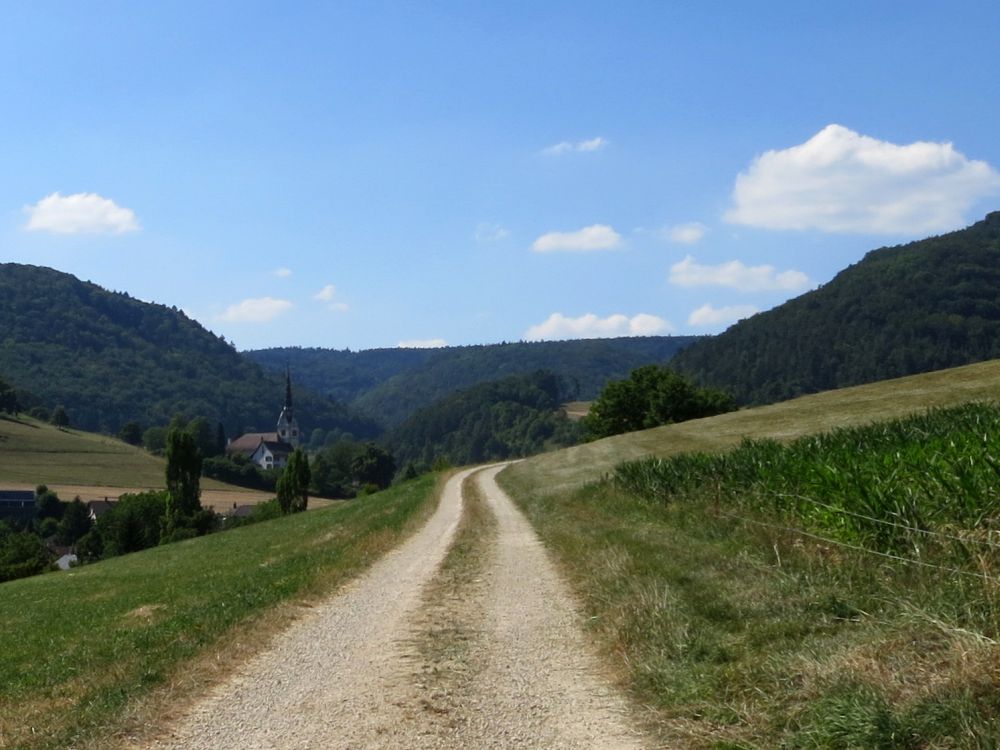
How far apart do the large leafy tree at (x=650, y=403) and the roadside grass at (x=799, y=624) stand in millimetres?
72625

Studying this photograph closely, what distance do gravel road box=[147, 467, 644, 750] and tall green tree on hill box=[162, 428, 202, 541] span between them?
74682mm

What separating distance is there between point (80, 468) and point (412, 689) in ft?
532

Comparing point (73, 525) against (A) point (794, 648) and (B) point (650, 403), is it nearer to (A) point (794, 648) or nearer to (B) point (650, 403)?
(B) point (650, 403)

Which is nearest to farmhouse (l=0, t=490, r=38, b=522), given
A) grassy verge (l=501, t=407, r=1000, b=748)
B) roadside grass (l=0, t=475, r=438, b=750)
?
roadside grass (l=0, t=475, r=438, b=750)

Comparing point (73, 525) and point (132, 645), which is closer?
point (132, 645)

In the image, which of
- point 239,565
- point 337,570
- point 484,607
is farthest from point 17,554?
point 484,607

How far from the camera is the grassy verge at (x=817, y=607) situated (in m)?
5.96

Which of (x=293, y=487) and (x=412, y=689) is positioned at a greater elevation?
(x=412, y=689)

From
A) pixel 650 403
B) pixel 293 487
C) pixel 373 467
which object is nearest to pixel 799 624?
pixel 293 487

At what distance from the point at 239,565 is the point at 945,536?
81.9 feet

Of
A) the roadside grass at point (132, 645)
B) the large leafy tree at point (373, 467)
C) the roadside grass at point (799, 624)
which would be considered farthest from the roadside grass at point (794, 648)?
the large leafy tree at point (373, 467)

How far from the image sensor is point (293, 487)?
87500 millimetres

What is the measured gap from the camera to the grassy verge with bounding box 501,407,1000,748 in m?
5.96

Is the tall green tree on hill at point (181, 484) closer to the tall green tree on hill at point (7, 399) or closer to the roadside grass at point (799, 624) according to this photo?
the roadside grass at point (799, 624)
